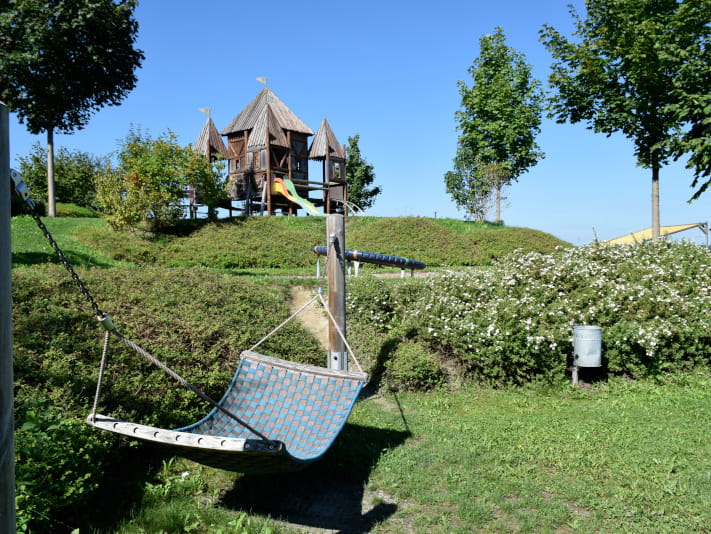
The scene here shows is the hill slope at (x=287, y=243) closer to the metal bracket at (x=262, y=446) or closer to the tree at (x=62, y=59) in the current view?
the tree at (x=62, y=59)

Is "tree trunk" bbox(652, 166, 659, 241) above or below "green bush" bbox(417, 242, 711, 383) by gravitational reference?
above

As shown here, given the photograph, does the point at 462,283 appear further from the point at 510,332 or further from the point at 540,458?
the point at 540,458

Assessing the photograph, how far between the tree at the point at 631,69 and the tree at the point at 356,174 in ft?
88.8

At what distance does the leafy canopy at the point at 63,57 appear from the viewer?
2058cm

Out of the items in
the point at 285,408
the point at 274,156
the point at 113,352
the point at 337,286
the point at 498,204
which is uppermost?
the point at 274,156

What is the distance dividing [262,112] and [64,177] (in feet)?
50.3

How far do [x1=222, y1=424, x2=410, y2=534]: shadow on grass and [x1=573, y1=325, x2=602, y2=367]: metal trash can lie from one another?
3.11 meters

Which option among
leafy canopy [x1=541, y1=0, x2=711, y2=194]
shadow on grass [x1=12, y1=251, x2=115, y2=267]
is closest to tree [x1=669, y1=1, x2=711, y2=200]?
leafy canopy [x1=541, y1=0, x2=711, y2=194]

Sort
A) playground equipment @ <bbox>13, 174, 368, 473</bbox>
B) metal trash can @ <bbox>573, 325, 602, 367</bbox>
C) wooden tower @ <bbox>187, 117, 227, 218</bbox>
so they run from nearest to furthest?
playground equipment @ <bbox>13, 174, 368, 473</bbox> → metal trash can @ <bbox>573, 325, 602, 367</bbox> → wooden tower @ <bbox>187, 117, 227, 218</bbox>

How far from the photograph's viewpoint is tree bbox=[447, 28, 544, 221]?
3023 centimetres

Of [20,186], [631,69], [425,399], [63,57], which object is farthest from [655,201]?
[63,57]

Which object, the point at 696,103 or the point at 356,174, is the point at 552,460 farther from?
the point at 356,174

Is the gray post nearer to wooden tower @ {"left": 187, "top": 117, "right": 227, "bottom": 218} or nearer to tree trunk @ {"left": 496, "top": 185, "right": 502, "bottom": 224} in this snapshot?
tree trunk @ {"left": 496, "top": 185, "right": 502, "bottom": 224}

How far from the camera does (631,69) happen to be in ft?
55.7
